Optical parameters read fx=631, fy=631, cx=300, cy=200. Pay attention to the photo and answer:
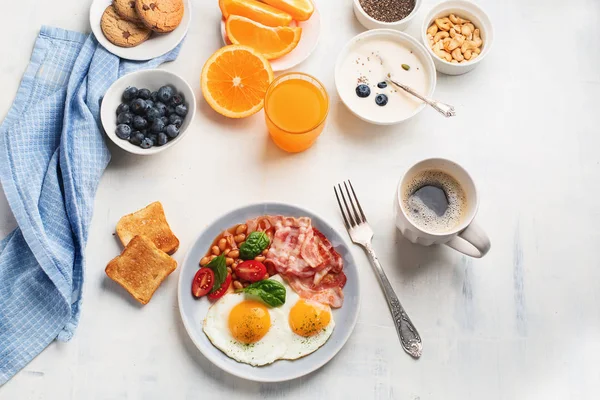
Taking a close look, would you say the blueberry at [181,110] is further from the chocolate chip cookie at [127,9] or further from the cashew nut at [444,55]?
the cashew nut at [444,55]

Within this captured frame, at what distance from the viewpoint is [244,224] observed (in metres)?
2.28

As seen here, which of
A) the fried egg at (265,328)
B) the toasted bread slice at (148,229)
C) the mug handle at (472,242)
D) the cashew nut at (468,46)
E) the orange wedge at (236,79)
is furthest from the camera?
the cashew nut at (468,46)

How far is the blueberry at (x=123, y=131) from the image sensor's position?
2279 mm

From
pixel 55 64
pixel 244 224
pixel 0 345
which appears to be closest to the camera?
pixel 0 345

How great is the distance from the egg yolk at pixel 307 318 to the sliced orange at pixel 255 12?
1.10 meters

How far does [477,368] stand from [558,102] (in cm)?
109

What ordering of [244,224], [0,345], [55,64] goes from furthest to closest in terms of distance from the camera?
[55,64], [244,224], [0,345]

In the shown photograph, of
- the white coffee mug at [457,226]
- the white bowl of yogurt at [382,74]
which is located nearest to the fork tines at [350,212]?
the white coffee mug at [457,226]

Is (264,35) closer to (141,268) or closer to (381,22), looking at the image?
(381,22)

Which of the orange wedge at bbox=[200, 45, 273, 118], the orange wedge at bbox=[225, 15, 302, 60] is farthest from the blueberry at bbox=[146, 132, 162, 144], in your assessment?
the orange wedge at bbox=[225, 15, 302, 60]

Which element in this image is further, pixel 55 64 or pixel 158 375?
pixel 55 64

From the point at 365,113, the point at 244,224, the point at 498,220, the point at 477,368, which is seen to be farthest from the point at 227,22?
the point at 477,368

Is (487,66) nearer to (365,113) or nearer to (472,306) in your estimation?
(365,113)

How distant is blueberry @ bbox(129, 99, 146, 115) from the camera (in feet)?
7.51
